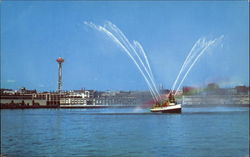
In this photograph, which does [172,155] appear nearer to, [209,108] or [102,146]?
[102,146]

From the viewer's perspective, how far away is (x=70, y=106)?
1594 inches

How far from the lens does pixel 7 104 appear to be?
38875mm

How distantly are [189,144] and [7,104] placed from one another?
105ft

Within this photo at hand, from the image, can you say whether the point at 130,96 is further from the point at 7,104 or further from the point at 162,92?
the point at 7,104

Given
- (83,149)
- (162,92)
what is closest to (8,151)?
(83,149)

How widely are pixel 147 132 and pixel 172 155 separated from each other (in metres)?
5.37

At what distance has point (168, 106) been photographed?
2278 cm

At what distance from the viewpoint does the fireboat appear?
22.5 meters

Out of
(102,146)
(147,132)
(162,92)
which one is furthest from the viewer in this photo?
(162,92)

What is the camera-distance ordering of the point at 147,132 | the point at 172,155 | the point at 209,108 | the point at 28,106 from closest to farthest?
the point at 172,155 → the point at 147,132 → the point at 209,108 → the point at 28,106

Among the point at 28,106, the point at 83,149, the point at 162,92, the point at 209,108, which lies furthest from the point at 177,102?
the point at 28,106

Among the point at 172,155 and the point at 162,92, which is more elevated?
the point at 162,92

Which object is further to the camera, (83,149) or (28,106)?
(28,106)

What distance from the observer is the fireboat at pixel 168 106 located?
22.5 m
